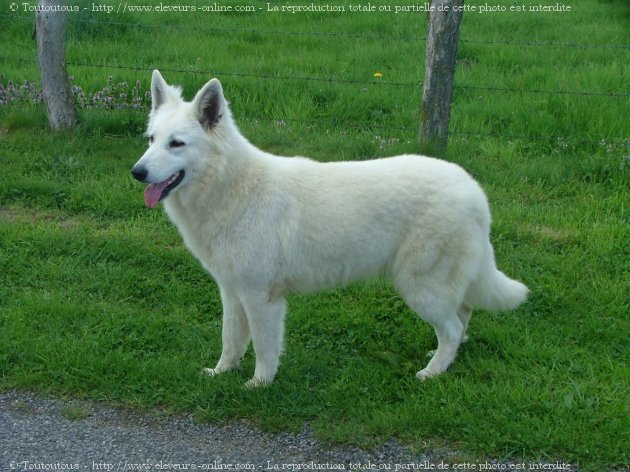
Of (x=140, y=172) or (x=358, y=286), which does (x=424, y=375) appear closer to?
(x=358, y=286)

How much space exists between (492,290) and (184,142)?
80.7 inches

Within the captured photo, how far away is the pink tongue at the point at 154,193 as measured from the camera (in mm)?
3863

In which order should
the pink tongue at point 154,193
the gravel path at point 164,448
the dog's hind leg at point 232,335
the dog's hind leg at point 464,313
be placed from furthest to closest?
1. the dog's hind leg at point 464,313
2. the dog's hind leg at point 232,335
3. the pink tongue at point 154,193
4. the gravel path at point 164,448

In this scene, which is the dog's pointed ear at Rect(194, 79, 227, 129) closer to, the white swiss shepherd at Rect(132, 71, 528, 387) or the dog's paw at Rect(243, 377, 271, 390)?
the white swiss shepherd at Rect(132, 71, 528, 387)

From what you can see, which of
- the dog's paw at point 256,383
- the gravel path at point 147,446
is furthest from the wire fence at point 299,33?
the gravel path at point 147,446

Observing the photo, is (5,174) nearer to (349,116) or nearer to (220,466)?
(349,116)

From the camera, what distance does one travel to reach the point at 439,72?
654cm

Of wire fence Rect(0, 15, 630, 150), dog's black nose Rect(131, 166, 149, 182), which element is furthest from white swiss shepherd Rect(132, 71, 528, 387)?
wire fence Rect(0, 15, 630, 150)

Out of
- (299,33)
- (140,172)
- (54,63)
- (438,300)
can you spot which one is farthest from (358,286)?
(299,33)

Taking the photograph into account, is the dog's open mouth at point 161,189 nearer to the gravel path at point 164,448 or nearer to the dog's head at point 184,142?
the dog's head at point 184,142

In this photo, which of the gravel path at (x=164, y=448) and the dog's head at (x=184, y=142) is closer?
the gravel path at (x=164, y=448)

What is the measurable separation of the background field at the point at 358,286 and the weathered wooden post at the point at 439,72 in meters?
0.31

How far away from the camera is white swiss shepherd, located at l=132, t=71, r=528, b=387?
3.95 metres

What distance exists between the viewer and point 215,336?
15.3 ft
